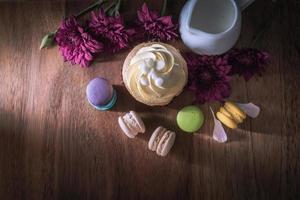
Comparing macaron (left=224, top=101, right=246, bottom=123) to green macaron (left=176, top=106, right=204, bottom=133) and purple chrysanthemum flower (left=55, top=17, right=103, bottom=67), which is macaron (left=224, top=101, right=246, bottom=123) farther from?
purple chrysanthemum flower (left=55, top=17, right=103, bottom=67)

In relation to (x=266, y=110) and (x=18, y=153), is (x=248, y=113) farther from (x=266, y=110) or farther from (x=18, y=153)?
(x=18, y=153)

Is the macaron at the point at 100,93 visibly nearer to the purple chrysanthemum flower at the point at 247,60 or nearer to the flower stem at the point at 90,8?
the flower stem at the point at 90,8

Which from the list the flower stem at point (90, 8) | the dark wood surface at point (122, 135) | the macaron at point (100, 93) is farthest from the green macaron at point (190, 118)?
the flower stem at point (90, 8)

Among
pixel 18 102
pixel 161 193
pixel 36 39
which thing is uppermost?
pixel 36 39

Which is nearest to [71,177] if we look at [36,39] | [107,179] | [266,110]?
[107,179]

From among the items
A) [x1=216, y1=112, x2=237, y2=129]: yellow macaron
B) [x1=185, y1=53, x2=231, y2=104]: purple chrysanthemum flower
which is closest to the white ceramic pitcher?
[x1=185, y1=53, x2=231, y2=104]: purple chrysanthemum flower

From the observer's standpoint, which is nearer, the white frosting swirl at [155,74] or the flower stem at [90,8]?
the white frosting swirl at [155,74]

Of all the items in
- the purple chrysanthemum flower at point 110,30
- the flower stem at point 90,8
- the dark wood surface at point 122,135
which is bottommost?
the dark wood surface at point 122,135
